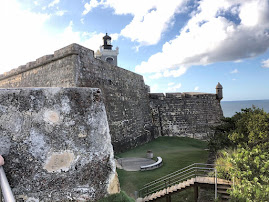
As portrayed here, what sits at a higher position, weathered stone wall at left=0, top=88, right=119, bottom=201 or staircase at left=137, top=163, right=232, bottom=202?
weathered stone wall at left=0, top=88, right=119, bottom=201

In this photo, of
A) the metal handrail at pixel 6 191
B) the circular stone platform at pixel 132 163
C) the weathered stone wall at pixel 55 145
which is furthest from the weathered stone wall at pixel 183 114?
the metal handrail at pixel 6 191

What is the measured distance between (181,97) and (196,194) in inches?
508

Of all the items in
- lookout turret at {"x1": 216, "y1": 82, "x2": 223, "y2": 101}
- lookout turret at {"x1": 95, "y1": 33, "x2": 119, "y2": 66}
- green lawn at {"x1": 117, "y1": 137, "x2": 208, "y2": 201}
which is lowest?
green lawn at {"x1": 117, "y1": 137, "x2": 208, "y2": 201}

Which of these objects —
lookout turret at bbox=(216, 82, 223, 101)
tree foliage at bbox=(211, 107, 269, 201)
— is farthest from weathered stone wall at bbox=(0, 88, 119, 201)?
lookout turret at bbox=(216, 82, 223, 101)

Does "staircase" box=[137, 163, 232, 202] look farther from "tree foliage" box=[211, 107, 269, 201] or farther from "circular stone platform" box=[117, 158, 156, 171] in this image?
"circular stone platform" box=[117, 158, 156, 171]

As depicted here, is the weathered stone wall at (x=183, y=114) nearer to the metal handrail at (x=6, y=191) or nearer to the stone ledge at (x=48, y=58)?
the stone ledge at (x=48, y=58)

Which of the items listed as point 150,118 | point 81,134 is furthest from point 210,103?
point 81,134

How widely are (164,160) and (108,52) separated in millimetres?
34671

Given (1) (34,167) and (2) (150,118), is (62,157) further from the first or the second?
(2) (150,118)

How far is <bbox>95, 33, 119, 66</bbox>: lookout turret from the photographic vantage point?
137 ft

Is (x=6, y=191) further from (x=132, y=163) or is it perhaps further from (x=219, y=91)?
(x=219, y=91)

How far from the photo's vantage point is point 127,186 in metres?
7.83

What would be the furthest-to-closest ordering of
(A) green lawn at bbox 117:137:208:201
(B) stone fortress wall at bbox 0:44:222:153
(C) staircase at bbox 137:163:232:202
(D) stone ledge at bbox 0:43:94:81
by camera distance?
1. (B) stone fortress wall at bbox 0:44:222:153
2. (D) stone ledge at bbox 0:43:94:81
3. (A) green lawn at bbox 117:137:208:201
4. (C) staircase at bbox 137:163:232:202

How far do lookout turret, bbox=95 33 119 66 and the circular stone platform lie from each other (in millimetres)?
33160
